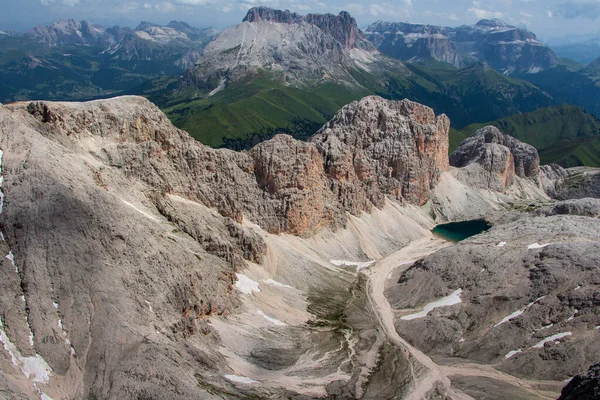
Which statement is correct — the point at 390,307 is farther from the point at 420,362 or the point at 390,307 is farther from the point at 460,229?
the point at 460,229

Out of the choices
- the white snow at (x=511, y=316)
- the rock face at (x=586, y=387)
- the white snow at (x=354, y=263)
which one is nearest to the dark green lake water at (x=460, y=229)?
the white snow at (x=354, y=263)

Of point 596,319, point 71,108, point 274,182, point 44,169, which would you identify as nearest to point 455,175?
point 274,182

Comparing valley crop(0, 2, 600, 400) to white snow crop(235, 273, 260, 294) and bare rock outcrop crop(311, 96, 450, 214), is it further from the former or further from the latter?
bare rock outcrop crop(311, 96, 450, 214)

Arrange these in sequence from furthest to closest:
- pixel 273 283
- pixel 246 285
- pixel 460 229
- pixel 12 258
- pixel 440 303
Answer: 1. pixel 460 229
2. pixel 273 283
3. pixel 246 285
4. pixel 440 303
5. pixel 12 258

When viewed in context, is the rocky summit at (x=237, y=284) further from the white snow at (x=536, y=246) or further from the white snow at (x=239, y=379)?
the white snow at (x=239, y=379)

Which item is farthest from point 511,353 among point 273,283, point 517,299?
point 273,283

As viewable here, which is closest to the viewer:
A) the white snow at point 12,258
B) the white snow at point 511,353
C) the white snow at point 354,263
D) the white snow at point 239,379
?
the white snow at point 12,258
